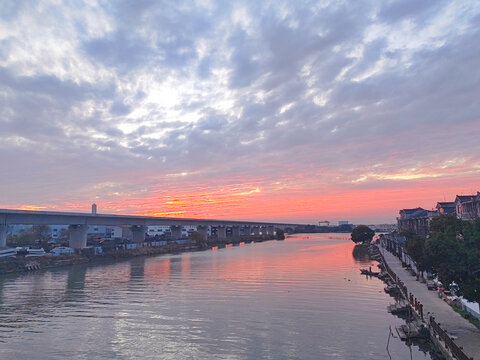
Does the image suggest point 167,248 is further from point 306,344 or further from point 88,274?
point 306,344

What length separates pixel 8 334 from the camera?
3334 cm

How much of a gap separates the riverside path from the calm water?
324 cm

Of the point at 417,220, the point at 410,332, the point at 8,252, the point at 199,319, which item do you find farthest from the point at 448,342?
the point at 417,220

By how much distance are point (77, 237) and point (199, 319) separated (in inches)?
3233

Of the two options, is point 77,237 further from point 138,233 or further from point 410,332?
point 410,332

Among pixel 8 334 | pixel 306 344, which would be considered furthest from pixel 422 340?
pixel 8 334

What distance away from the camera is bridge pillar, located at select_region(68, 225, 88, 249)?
350ft

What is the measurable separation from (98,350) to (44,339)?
6374 mm

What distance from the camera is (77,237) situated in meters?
108

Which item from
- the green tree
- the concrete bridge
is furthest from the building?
the concrete bridge

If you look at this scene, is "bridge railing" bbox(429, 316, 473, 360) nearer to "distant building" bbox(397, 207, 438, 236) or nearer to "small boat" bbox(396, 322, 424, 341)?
"small boat" bbox(396, 322, 424, 341)

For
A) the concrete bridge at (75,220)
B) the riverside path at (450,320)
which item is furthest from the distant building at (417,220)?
the concrete bridge at (75,220)

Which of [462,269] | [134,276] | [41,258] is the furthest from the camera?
[41,258]

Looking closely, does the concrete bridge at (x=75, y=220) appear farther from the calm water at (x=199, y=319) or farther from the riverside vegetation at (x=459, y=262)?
the riverside vegetation at (x=459, y=262)
